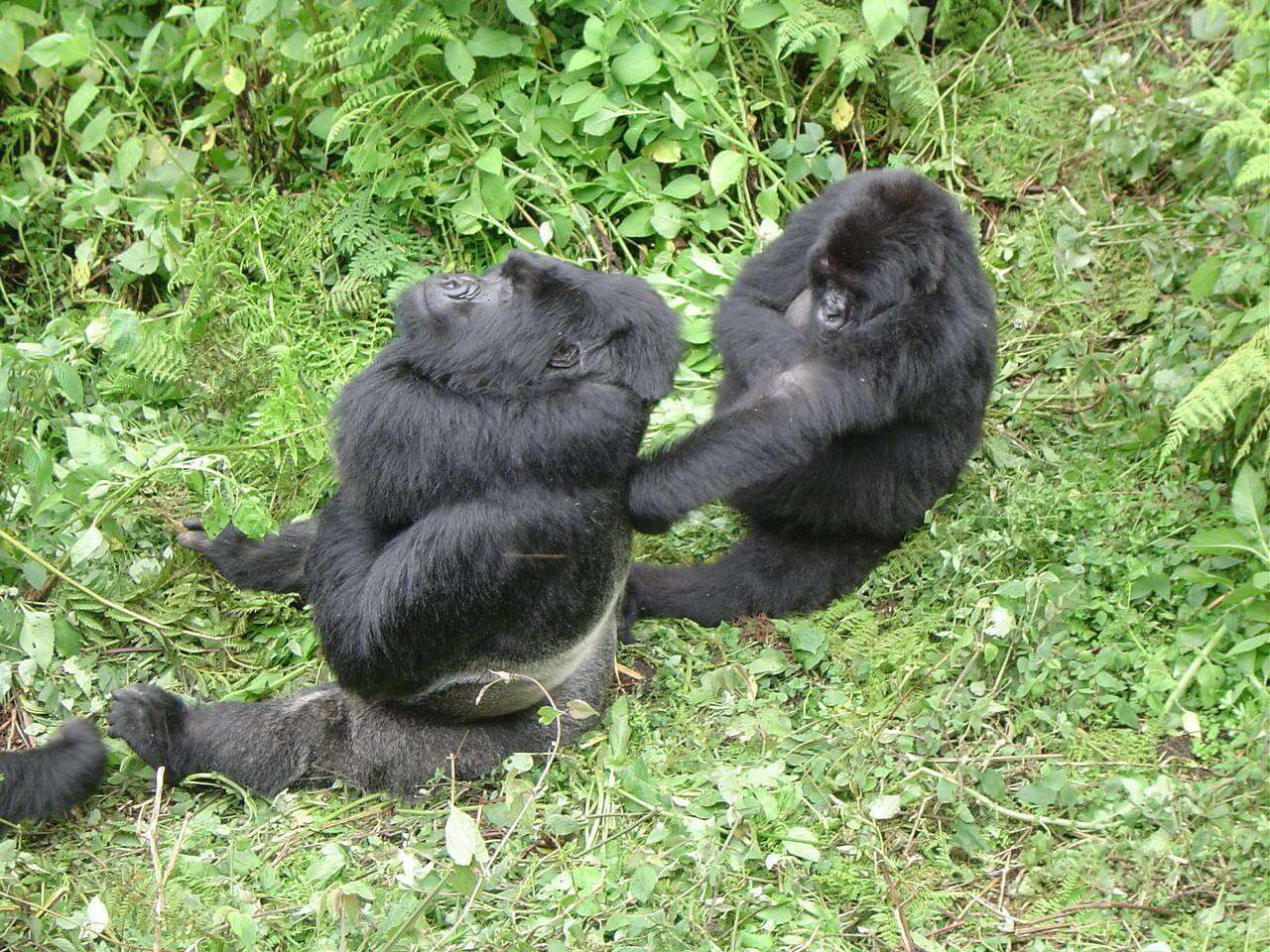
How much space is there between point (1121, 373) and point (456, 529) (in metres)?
2.61

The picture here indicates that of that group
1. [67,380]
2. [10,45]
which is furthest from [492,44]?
[67,380]

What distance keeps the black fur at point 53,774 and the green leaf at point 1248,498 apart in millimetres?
3213

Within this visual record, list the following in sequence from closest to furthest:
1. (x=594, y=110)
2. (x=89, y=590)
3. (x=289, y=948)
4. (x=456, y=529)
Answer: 1. (x=289, y=948)
2. (x=456, y=529)
3. (x=89, y=590)
4. (x=594, y=110)

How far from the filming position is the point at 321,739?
379cm

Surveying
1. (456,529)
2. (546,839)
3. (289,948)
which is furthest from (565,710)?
(289,948)

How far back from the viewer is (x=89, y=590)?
167 inches

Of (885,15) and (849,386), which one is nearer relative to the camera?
(849,386)

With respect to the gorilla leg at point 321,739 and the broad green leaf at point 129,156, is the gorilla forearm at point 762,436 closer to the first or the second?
the gorilla leg at point 321,739

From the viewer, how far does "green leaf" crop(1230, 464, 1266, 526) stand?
12.2 feet

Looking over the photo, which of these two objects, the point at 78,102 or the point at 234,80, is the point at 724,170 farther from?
the point at 78,102

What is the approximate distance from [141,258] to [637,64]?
215 cm

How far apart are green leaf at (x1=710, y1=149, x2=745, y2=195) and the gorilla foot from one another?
9.39ft

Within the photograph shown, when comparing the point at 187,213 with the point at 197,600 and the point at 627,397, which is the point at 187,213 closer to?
the point at 197,600

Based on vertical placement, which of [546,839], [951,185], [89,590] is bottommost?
[546,839]
